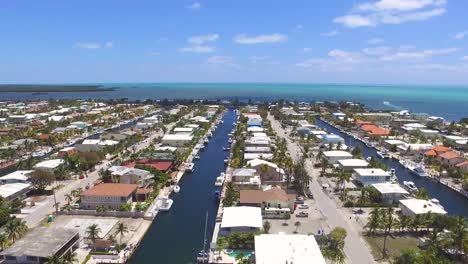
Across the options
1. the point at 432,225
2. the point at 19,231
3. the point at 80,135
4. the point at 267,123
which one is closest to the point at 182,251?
the point at 19,231

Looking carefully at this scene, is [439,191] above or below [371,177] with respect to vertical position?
below

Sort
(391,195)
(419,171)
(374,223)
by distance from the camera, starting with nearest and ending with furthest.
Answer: (374,223), (391,195), (419,171)

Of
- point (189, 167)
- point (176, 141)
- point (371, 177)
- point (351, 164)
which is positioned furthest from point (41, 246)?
point (176, 141)

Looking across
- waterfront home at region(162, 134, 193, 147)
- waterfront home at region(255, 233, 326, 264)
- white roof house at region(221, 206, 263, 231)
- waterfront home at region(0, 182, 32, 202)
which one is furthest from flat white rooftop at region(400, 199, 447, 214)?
waterfront home at region(162, 134, 193, 147)

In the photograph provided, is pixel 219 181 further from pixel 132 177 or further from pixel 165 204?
pixel 132 177

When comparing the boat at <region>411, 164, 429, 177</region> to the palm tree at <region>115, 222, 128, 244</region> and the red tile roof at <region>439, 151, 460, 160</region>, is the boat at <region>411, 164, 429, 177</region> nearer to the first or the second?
the red tile roof at <region>439, 151, 460, 160</region>
